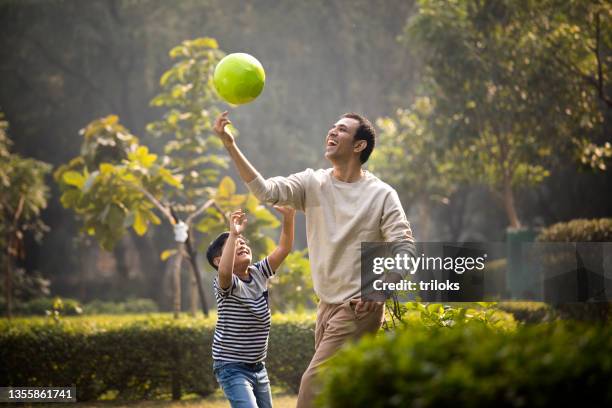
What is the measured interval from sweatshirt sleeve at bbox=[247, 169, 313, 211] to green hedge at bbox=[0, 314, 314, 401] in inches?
188

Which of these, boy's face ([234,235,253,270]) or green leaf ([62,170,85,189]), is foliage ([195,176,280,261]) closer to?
green leaf ([62,170,85,189])

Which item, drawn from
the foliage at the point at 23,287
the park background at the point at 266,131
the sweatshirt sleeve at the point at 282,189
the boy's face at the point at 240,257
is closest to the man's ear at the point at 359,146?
the sweatshirt sleeve at the point at 282,189

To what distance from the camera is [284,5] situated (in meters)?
30.0

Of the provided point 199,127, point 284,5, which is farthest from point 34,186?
point 284,5

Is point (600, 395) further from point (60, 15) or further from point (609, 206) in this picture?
point (60, 15)

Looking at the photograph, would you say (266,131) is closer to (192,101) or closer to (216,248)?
(192,101)

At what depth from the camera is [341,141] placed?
4617mm

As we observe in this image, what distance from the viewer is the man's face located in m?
4.59

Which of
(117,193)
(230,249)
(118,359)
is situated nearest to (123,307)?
(117,193)

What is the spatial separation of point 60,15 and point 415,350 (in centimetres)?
2613

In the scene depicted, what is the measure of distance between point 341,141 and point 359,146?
0.11m

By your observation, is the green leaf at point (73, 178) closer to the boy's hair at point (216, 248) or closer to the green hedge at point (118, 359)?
the green hedge at point (118, 359)

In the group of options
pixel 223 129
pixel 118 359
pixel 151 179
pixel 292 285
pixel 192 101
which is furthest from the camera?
pixel 192 101

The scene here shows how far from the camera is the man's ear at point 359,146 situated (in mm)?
4641
